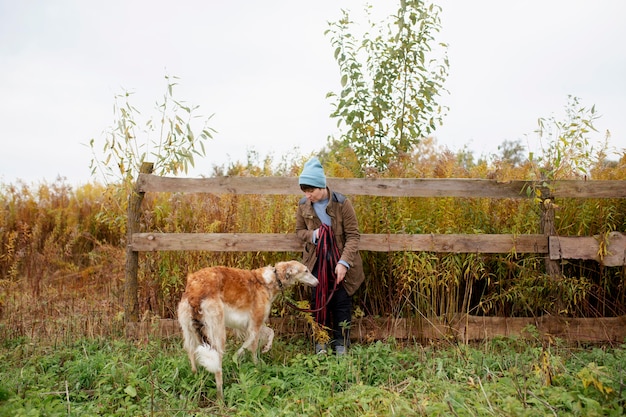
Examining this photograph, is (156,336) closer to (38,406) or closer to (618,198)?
(38,406)

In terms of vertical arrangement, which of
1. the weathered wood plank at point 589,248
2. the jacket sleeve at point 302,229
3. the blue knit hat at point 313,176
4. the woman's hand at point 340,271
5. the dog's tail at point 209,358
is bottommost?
the dog's tail at point 209,358

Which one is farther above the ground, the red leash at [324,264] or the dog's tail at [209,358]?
the red leash at [324,264]

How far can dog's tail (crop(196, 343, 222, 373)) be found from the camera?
15.3 ft

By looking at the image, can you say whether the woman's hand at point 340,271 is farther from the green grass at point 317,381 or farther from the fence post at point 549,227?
the fence post at point 549,227

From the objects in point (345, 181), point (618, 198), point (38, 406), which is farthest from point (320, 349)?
point (618, 198)

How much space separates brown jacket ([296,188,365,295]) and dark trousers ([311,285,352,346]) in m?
0.10

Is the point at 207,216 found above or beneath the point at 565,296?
above

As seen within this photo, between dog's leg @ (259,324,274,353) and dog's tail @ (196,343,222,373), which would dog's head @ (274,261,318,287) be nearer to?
dog's leg @ (259,324,274,353)

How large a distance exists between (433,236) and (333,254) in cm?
120

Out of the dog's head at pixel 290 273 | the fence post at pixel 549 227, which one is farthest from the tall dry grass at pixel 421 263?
the dog's head at pixel 290 273

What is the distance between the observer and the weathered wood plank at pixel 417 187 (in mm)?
6273

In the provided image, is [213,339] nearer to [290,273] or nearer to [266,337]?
[266,337]

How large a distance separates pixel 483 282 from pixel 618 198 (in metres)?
1.86

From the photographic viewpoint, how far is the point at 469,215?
6.76 meters
